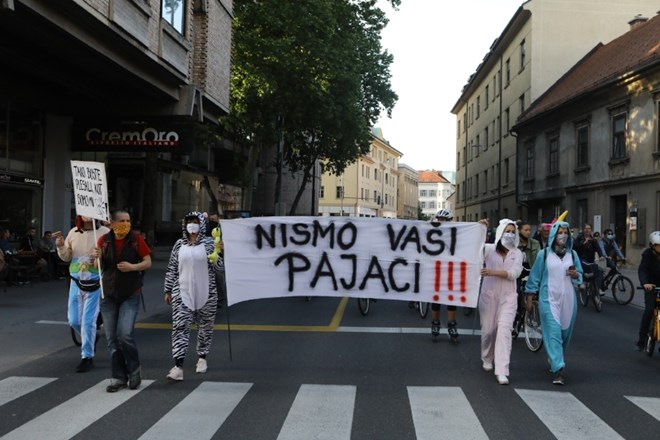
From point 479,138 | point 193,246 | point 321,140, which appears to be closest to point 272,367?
point 193,246

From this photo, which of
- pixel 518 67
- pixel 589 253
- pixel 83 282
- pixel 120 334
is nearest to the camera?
pixel 120 334

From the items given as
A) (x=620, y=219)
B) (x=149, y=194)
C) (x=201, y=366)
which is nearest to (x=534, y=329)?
(x=201, y=366)

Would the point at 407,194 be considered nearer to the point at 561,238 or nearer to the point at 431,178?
the point at 431,178

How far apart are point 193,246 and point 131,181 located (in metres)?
23.2

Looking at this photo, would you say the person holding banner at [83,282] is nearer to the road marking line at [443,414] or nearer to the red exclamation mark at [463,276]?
the road marking line at [443,414]

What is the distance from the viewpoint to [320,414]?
527 centimetres

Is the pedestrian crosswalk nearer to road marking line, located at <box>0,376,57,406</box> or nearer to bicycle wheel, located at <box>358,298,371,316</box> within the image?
road marking line, located at <box>0,376,57,406</box>

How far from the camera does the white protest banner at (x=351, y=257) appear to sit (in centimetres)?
746

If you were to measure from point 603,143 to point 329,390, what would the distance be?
86.5 ft

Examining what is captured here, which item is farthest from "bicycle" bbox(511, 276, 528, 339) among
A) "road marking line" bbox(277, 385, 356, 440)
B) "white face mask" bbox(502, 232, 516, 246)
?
"road marking line" bbox(277, 385, 356, 440)

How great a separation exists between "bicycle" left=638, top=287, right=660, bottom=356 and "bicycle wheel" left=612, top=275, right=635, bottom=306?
6411 mm

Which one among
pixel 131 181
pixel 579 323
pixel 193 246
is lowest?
pixel 579 323

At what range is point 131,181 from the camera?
28438 mm

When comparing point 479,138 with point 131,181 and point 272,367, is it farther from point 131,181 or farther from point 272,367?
point 272,367
